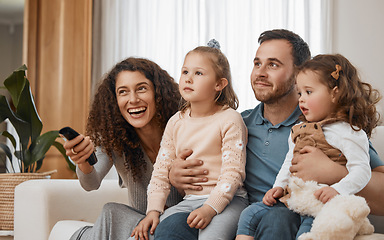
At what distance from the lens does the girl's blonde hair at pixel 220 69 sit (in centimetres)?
170

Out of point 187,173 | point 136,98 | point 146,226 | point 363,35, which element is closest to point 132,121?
point 136,98

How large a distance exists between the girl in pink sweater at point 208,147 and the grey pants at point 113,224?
126 millimetres

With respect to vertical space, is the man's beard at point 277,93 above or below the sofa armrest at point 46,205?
above

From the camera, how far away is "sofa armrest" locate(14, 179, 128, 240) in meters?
1.97

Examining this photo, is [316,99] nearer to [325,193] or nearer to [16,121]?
[325,193]

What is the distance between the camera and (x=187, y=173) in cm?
162

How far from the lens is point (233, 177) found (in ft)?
5.03

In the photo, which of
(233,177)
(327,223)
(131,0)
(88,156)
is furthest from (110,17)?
(327,223)

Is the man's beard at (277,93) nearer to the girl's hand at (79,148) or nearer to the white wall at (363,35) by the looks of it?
the girl's hand at (79,148)

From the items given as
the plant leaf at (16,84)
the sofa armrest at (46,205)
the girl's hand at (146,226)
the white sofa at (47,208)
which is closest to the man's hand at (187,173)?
the girl's hand at (146,226)

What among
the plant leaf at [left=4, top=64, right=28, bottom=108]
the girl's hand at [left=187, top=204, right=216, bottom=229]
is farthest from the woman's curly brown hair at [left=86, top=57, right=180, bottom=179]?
the plant leaf at [left=4, top=64, right=28, bottom=108]

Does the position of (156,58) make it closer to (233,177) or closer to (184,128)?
(184,128)

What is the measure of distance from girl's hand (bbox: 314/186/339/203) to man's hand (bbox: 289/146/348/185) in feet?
0.25

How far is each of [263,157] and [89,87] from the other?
2584mm
